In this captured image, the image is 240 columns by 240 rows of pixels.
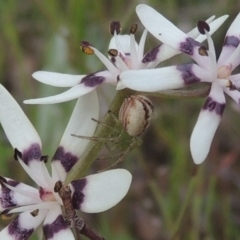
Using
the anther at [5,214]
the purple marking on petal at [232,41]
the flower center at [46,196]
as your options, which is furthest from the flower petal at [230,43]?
the anther at [5,214]

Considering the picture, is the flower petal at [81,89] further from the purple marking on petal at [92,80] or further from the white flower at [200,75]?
the white flower at [200,75]

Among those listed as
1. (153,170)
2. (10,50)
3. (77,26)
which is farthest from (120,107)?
(10,50)

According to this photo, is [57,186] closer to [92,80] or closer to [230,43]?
[92,80]

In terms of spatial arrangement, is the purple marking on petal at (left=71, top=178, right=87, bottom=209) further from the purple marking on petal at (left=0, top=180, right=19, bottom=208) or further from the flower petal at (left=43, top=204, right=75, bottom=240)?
the purple marking on petal at (left=0, top=180, right=19, bottom=208)

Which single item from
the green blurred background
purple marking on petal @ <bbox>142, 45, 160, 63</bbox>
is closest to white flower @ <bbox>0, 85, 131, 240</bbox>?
Result: purple marking on petal @ <bbox>142, 45, 160, 63</bbox>

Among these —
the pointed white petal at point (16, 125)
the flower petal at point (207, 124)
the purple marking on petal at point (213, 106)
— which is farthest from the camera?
the pointed white petal at point (16, 125)

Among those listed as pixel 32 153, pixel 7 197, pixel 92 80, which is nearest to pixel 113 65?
pixel 92 80
